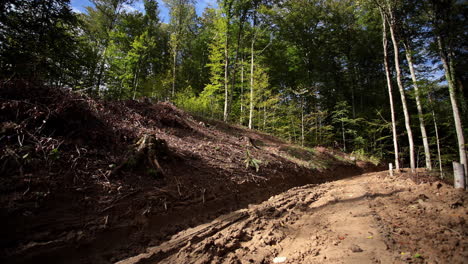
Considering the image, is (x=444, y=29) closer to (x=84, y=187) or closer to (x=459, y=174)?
(x=459, y=174)

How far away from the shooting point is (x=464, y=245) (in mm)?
2070

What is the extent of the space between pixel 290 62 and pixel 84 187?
20398mm

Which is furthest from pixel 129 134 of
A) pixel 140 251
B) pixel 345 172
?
pixel 345 172

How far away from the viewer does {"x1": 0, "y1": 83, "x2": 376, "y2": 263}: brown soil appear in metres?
1.99

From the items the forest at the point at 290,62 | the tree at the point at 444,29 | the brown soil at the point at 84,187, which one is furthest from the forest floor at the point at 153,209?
the tree at the point at 444,29

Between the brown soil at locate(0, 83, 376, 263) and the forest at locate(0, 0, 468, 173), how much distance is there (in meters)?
2.39

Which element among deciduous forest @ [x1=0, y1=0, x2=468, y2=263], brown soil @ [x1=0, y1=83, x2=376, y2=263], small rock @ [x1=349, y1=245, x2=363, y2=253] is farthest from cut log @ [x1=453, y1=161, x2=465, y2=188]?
brown soil @ [x1=0, y1=83, x2=376, y2=263]

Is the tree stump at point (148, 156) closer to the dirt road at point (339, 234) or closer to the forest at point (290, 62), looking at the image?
the dirt road at point (339, 234)

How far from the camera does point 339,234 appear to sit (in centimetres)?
259

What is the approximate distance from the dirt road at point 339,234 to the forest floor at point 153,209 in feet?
0.05

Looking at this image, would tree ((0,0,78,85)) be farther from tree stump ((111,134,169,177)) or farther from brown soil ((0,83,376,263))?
tree stump ((111,134,169,177))

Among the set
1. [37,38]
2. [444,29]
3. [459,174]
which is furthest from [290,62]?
[37,38]

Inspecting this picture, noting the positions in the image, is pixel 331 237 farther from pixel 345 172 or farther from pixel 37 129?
pixel 345 172

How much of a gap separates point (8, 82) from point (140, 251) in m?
3.45
